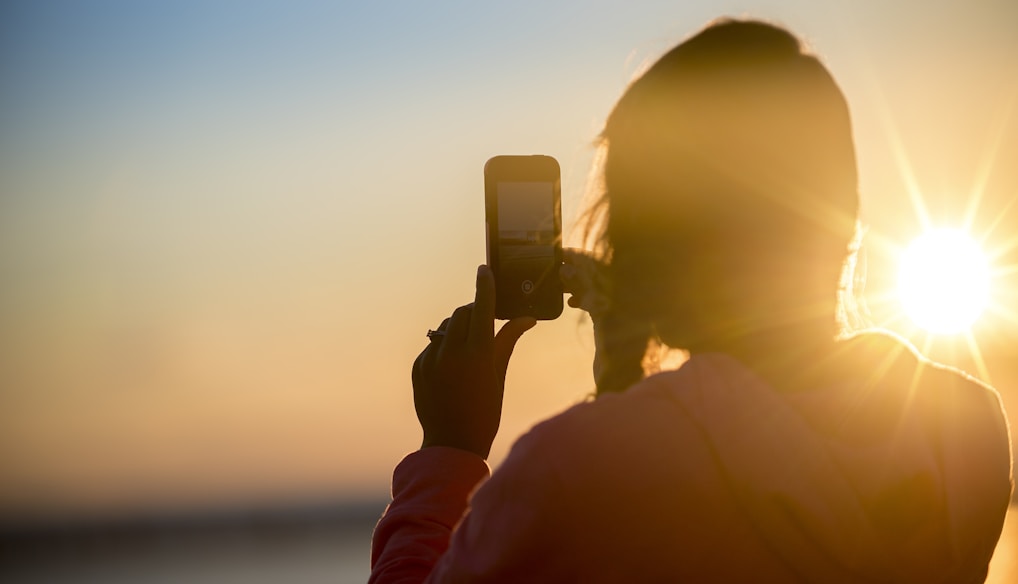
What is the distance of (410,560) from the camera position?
1.55 metres

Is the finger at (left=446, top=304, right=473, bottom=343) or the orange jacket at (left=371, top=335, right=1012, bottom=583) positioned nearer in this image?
the orange jacket at (left=371, top=335, right=1012, bottom=583)

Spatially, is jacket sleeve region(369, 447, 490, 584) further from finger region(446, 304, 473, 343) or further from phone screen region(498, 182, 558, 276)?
phone screen region(498, 182, 558, 276)

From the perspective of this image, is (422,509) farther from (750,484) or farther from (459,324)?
(750,484)

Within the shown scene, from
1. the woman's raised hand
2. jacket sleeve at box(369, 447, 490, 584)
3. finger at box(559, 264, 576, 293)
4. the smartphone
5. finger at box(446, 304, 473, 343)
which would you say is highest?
the smartphone

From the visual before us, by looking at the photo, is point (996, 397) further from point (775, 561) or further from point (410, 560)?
point (410, 560)

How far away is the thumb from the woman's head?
37cm

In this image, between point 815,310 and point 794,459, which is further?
point 815,310

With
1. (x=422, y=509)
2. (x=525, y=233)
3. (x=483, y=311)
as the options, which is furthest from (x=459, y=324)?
(x=525, y=233)

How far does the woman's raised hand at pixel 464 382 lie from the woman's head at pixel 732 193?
306 millimetres

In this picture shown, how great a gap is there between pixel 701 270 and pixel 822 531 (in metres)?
0.40

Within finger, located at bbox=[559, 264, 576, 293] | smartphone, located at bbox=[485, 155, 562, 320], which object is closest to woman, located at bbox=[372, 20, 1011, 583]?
finger, located at bbox=[559, 264, 576, 293]

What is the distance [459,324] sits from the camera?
174 cm

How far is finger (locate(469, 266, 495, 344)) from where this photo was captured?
1729 millimetres

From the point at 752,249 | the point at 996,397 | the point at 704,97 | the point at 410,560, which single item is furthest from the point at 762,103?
the point at 410,560
